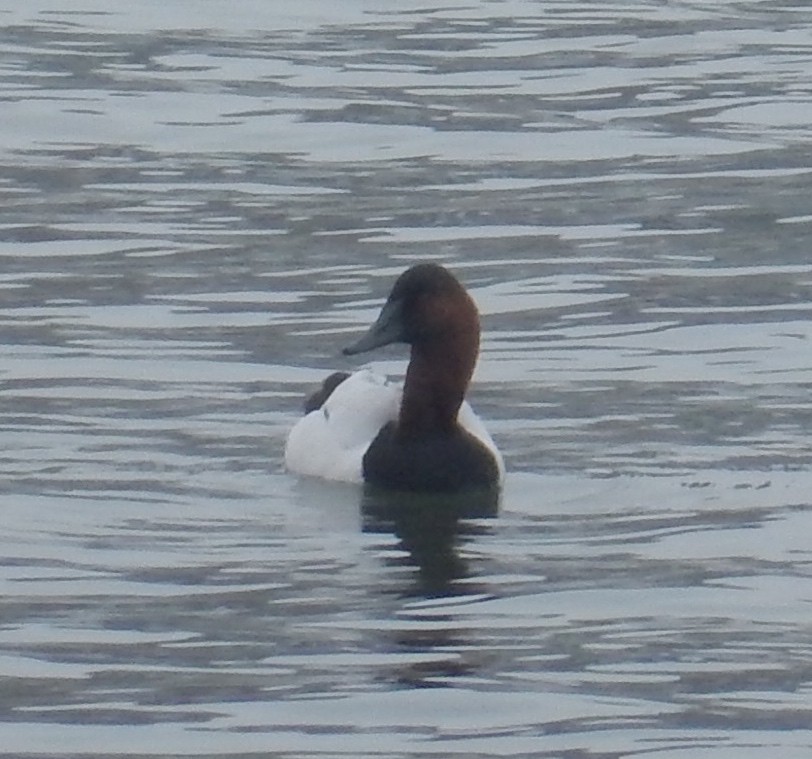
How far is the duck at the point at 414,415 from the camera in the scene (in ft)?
38.4

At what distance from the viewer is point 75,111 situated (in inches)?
768

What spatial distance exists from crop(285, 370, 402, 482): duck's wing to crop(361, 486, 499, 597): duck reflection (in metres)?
0.18

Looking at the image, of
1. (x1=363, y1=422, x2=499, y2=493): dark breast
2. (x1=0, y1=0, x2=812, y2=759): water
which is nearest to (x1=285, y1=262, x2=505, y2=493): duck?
(x1=363, y1=422, x2=499, y2=493): dark breast

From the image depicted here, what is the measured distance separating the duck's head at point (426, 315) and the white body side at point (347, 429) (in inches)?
9.4

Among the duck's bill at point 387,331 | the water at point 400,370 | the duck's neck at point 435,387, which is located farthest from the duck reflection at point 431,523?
the duck's bill at point 387,331

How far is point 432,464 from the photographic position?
11.7 m

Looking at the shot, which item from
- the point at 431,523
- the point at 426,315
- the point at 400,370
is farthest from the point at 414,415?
the point at 400,370

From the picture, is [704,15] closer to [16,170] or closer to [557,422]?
[16,170]

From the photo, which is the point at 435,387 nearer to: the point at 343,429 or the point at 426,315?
the point at 426,315

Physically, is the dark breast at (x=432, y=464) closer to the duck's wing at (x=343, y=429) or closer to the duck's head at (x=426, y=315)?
the duck's wing at (x=343, y=429)

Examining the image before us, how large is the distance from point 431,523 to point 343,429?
2.68 feet

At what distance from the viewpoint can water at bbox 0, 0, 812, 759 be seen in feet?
28.9

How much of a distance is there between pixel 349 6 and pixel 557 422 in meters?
11.6

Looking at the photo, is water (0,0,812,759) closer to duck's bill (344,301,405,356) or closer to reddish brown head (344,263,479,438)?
reddish brown head (344,263,479,438)
